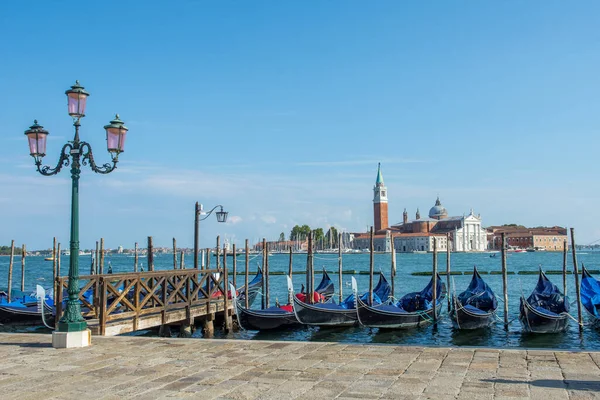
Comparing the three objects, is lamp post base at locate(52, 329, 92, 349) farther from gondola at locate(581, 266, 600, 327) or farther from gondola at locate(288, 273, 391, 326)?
gondola at locate(581, 266, 600, 327)

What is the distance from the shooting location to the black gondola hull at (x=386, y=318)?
13.8 m

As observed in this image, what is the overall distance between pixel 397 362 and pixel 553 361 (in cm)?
145

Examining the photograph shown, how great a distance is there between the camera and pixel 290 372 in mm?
5406

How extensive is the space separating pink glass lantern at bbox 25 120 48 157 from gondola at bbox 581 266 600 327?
13.1 metres

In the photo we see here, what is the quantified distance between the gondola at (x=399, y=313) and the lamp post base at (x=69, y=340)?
7794 millimetres

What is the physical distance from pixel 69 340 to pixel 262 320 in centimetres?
717

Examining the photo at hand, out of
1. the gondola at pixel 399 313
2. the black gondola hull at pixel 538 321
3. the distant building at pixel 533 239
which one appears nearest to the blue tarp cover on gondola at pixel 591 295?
the black gondola hull at pixel 538 321

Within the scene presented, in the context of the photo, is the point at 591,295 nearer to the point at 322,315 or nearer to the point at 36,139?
the point at 322,315

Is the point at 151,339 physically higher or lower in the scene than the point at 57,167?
lower

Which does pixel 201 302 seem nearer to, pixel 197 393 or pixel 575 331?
pixel 197 393

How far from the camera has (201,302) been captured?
12.4 meters

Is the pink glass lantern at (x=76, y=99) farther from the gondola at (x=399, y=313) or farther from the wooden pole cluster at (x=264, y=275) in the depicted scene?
the wooden pole cluster at (x=264, y=275)

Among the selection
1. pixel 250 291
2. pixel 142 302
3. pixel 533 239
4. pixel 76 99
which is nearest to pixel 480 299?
pixel 250 291

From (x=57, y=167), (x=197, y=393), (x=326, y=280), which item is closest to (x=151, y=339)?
(x=57, y=167)
